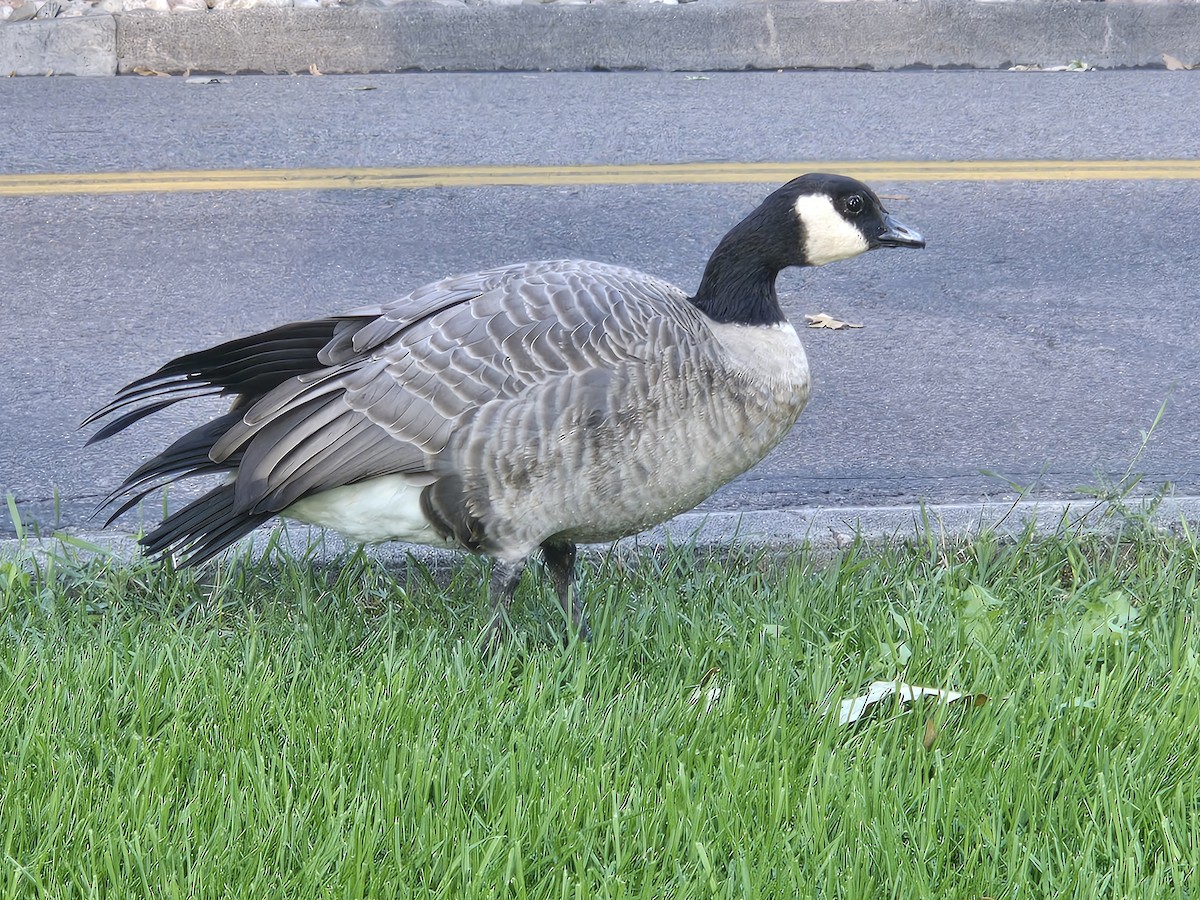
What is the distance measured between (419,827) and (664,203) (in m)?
4.37

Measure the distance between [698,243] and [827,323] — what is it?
923 millimetres

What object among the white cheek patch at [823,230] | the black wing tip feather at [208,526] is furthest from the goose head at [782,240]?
the black wing tip feather at [208,526]

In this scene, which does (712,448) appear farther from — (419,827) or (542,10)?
(542,10)

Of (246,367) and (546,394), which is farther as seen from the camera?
(246,367)

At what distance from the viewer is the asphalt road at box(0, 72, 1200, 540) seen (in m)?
4.21

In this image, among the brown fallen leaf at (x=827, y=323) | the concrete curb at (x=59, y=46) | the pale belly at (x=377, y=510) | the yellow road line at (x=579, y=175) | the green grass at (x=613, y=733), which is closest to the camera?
the green grass at (x=613, y=733)

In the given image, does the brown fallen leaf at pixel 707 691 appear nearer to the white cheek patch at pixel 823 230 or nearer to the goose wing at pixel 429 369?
the goose wing at pixel 429 369

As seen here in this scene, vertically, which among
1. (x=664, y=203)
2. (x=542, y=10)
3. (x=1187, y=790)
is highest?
(x=542, y=10)

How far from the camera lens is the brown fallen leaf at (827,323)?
5043 millimetres

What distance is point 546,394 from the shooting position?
274 centimetres

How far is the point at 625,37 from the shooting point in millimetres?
8594

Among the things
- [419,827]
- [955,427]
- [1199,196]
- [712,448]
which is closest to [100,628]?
[419,827]

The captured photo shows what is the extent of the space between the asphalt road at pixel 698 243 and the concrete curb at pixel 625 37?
239mm

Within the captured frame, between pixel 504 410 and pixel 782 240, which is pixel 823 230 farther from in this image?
pixel 504 410
